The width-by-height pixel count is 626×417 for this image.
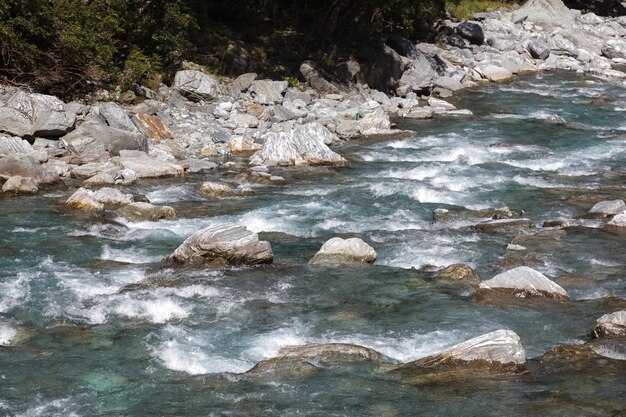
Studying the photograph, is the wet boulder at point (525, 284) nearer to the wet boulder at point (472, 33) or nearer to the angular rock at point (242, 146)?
the angular rock at point (242, 146)

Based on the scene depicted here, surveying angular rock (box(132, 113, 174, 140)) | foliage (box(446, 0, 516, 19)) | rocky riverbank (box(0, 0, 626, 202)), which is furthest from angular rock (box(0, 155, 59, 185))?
foliage (box(446, 0, 516, 19))

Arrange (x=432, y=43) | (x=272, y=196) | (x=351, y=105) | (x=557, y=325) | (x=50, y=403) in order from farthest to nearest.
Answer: (x=432, y=43) → (x=351, y=105) → (x=272, y=196) → (x=557, y=325) → (x=50, y=403)

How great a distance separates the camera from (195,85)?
92.5ft

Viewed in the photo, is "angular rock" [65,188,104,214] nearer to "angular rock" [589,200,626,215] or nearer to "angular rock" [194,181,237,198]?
"angular rock" [194,181,237,198]

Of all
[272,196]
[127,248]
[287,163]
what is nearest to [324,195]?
[272,196]

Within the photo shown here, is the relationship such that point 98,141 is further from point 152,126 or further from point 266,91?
point 266,91

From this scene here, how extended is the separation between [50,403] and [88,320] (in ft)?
9.18

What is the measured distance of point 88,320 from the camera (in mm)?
13445

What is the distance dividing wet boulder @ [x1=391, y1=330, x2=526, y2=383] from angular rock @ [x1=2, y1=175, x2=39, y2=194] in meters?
11.4

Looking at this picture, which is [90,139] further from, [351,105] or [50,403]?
[50,403]

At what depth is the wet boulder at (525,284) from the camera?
14391mm

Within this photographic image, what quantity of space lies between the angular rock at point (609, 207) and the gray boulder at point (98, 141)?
11.5m

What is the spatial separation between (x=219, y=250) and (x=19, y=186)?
21.7 feet

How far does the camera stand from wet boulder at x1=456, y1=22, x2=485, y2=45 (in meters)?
42.0
